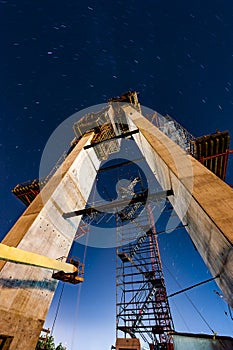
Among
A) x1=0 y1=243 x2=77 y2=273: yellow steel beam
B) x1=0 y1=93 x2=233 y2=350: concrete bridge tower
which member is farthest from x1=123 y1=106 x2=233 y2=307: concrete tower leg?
x1=0 y1=243 x2=77 y2=273: yellow steel beam

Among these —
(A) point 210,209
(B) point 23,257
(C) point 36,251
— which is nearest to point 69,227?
(C) point 36,251

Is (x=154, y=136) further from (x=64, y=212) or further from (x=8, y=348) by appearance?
(x=8, y=348)

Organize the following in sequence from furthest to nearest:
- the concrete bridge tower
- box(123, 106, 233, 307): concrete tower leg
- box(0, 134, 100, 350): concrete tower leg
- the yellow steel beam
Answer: box(0, 134, 100, 350): concrete tower leg, the yellow steel beam, the concrete bridge tower, box(123, 106, 233, 307): concrete tower leg

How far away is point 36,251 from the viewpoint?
4531mm

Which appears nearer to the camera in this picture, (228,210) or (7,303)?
(228,210)

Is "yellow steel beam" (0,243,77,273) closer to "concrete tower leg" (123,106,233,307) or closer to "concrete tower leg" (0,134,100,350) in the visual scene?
"concrete tower leg" (0,134,100,350)

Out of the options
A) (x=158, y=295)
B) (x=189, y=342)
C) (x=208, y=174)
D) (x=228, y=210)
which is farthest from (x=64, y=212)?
(x=158, y=295)

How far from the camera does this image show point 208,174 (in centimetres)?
326

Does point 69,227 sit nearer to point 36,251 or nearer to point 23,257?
point 36,251

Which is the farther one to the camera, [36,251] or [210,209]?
[36,251]

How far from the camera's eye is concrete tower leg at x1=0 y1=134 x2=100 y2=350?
3.51 metres

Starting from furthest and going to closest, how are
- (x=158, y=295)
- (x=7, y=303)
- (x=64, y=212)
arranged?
1. (x=158, y=295)
2. (x=64, y=212)
3. (x=7, y=303)

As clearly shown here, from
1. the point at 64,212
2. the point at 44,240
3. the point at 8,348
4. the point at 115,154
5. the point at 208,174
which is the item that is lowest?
the point at 8,348

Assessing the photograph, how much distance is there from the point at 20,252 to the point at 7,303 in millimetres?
1556
